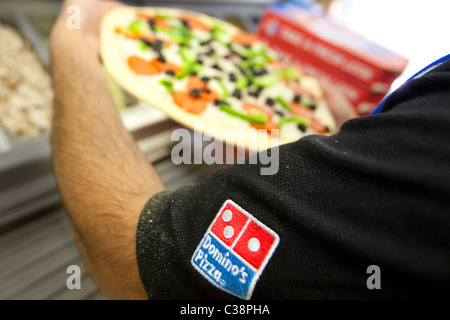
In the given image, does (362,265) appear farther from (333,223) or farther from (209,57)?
(209,57)

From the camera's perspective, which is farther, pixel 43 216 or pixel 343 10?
pixel 343 10

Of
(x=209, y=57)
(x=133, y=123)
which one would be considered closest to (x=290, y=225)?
(x=133, y=123)

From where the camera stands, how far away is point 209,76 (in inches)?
46.4

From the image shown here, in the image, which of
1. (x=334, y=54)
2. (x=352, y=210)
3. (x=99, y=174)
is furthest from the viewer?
(x=334, y=54)

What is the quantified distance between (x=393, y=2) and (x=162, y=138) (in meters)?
1.86

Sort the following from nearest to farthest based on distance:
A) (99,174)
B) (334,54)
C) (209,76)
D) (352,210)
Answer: (352,210) < (99,174) < (209,76) < (334,54)

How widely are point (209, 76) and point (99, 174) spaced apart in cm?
67

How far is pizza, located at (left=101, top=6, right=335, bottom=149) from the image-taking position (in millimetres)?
967

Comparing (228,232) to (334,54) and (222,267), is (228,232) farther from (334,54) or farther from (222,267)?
(334,54)

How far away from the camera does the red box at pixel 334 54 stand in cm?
132

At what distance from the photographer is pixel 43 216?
2.94 feet

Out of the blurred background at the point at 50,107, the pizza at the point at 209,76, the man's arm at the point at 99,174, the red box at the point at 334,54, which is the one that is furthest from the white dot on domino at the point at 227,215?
the red box at the point at 334,54

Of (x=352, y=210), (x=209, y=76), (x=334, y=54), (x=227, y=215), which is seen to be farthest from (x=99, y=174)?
(x=334, y=54)

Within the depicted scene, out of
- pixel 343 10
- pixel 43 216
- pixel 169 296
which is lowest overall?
pixel 43 216
